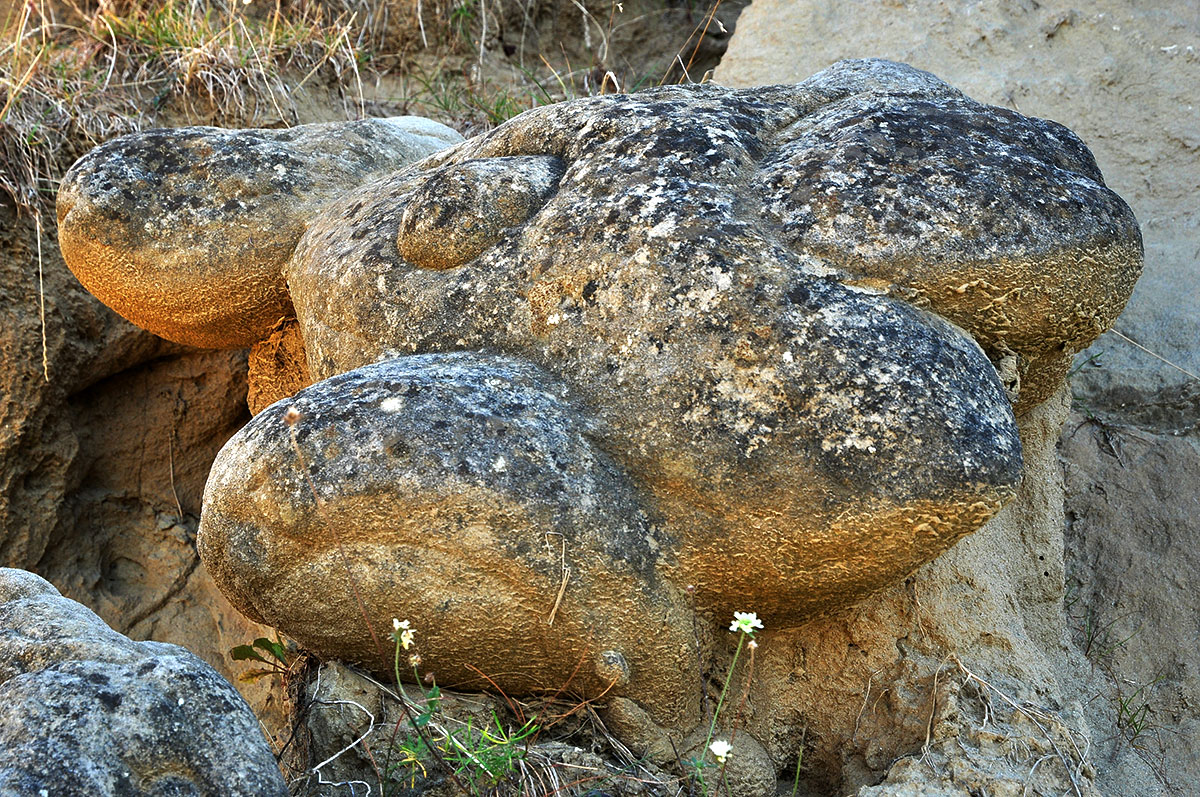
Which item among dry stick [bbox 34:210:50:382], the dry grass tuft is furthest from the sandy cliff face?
dry stick [bbox 34:210:50:382]

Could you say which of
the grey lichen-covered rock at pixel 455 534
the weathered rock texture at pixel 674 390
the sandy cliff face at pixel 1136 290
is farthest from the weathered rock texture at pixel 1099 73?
the grey lichen-covered rock at pixel 455 534

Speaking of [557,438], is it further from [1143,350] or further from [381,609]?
[1143,350]

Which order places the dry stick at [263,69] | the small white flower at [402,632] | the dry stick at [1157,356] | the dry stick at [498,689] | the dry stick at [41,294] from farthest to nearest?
the dry stick at [263,69]
the dry stick at [41,294]
the dry stick at [1157,356]
the dry stick at [498,689]
the small white flower at [402,632]

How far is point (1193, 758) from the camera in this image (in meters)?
2.21

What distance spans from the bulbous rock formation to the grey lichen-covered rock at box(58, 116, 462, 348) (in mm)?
544

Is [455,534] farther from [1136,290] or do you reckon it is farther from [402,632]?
[1136,290]

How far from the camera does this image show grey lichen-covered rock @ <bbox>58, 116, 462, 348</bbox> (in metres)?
2.41

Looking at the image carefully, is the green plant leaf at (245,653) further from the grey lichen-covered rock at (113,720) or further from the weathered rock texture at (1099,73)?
the weathered rock texture at (1099,73)

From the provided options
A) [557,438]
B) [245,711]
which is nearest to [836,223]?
[557,438]

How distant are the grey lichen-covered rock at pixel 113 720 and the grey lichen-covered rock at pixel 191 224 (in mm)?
1067

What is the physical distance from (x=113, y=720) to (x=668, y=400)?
2.97 ft

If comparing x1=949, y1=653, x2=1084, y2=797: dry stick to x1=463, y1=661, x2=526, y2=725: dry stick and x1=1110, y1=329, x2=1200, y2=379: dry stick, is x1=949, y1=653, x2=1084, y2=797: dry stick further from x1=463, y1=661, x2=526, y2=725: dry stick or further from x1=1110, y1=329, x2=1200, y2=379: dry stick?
x1=1110, y1=329, x2=1200, y2=379: dry stick

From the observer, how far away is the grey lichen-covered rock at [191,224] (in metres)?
2.41

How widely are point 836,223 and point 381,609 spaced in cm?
98
